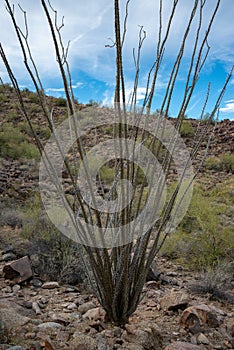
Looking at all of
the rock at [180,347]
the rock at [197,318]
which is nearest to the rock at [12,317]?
the rock at [180,347]

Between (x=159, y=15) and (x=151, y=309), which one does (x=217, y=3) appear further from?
(x=151, y=309)

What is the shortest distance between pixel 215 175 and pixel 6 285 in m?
7.48

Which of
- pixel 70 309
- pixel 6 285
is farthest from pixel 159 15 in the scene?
pixel 6 285

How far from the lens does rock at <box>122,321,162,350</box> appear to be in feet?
6.96

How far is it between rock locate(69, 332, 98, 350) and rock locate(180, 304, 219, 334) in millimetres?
733

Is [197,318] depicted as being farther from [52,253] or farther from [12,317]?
[52,253]

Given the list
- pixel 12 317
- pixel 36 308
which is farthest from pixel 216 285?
pixel 12 317

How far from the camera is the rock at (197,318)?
243 cm

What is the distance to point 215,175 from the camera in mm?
9672

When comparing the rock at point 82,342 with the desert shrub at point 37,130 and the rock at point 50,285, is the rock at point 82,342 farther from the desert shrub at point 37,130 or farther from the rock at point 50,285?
the desert shrub at point 37,130

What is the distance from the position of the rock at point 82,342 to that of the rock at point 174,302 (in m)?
0.91

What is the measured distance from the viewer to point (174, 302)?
279 centimetres

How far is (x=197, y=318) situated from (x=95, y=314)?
688 mm

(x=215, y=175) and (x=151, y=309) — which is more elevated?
(x=215, y=175)
